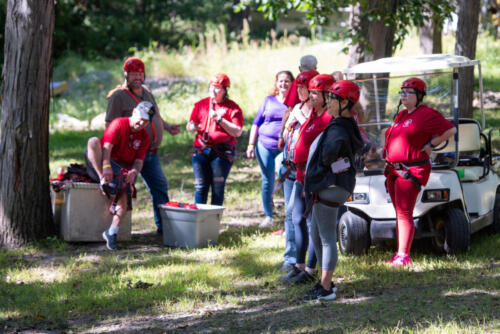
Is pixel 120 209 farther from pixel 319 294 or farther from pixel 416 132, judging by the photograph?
pixel 416 132

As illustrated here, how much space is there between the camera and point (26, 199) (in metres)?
7.51

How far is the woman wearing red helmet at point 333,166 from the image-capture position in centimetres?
510

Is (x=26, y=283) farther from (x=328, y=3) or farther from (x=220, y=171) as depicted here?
(x=328, y=3)

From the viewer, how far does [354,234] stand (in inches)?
262

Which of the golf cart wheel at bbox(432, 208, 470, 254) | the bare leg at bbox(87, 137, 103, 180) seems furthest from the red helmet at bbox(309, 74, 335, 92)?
the bare leg at bbox(87, 137, 103, 180)

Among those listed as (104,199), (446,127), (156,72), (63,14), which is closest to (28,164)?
(104,199)

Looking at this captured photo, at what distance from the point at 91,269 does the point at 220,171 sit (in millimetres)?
1866

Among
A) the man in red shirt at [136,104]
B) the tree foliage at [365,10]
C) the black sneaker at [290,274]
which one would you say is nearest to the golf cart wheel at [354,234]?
the black sneaker at [290,274]

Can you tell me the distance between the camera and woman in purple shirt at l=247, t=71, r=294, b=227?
7.57 m

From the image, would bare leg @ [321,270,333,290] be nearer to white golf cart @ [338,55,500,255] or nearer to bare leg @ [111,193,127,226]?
white golf cart @ [338,55,500,255]

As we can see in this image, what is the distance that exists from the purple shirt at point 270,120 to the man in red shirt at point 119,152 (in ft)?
4.28

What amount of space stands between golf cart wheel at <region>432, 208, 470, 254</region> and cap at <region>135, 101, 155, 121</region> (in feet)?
10.0

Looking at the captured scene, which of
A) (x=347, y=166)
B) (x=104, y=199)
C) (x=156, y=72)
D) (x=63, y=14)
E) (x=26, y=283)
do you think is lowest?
(x=26, y=283)

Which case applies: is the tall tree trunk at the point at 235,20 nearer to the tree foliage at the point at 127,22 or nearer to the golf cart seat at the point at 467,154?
the tree foliage at the point at 127,22
